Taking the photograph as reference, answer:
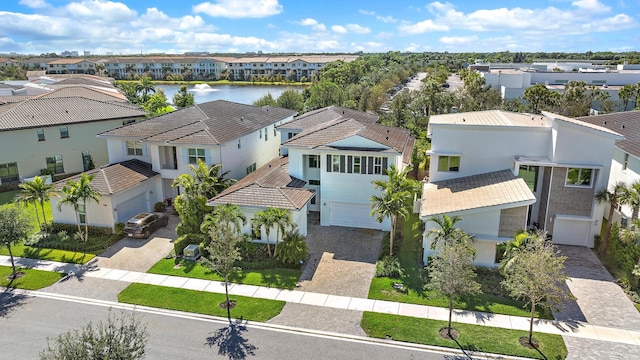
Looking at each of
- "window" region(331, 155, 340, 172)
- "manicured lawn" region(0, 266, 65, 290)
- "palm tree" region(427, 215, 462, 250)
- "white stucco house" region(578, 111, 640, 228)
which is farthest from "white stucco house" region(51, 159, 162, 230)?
"white stucco house" region(578, 111, 640, 228)

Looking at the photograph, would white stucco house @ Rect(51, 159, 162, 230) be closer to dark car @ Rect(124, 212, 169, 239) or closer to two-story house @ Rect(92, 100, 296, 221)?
two-story house @ Rect(92, 100, 296, 221)

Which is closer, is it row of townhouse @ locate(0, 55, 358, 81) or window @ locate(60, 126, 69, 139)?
window @ locate(60, 126, 69, 139)

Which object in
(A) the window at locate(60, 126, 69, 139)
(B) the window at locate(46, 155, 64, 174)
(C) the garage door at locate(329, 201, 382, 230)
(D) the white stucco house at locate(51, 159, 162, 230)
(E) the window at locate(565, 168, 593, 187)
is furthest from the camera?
(A) the window at locate(60, 126, 69, 139)

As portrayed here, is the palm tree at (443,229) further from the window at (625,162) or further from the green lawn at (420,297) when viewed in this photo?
the window at (625,162)

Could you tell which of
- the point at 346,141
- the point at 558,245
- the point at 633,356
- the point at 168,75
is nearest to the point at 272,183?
the point at 346,141

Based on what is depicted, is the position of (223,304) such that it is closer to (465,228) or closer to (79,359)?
(79,359)

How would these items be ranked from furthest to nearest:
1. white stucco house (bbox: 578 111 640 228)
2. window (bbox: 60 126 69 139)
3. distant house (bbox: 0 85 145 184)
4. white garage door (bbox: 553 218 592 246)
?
1. window (bbox: 60 126 69 139)
2. distant house (bbox: 0 85 145 184)
3. white stucco house (bbox: 578 111 640 228)
4. white garage door (bbox: 553 218 592 246)
